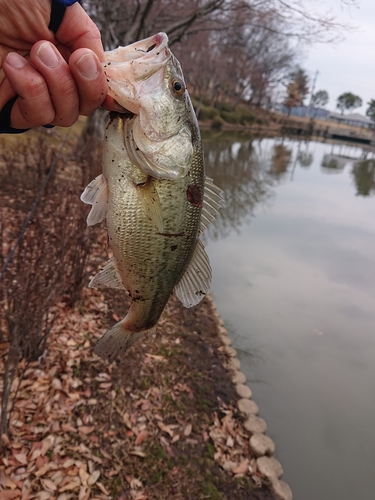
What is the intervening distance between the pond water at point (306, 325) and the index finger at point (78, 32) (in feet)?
13.4

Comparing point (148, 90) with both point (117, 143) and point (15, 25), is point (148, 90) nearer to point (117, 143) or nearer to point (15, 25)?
point (117, 143)

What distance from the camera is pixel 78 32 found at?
1.44m

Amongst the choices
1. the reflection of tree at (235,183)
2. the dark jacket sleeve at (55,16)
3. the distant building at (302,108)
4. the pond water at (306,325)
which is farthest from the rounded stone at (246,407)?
the distant building at (302,108)

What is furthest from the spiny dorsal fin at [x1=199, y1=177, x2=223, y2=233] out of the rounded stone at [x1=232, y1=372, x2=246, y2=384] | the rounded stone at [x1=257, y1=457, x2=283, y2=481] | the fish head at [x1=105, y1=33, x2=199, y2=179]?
the rounded stone at [x1=232, y1=372, x2=246, y2=384]

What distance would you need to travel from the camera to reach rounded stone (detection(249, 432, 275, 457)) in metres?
3.47

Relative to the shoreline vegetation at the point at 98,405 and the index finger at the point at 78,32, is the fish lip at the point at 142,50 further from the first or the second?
the shoreline vegetation at the point at 98,405

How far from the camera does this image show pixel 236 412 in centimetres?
391

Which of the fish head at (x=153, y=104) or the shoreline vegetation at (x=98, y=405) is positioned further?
the shoreline vegetation at (x=98, y=405)

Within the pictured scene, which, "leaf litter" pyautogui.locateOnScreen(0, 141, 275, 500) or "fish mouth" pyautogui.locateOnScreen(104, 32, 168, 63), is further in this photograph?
"leaf litter" pyautogui.locateOnScreen(0, 141, 275, 500)

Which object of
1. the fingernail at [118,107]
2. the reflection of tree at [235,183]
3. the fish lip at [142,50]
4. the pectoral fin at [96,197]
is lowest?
the reflection of tree at [235,183]

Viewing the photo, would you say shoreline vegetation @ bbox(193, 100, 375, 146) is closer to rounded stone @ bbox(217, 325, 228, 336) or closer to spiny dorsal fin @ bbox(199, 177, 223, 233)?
rounded stone @ bbox(217, 325, 228, 336)

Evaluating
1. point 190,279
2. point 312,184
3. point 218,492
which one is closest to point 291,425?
point 218,492

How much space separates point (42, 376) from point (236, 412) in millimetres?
2036

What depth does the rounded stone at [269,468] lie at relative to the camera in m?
3.31
